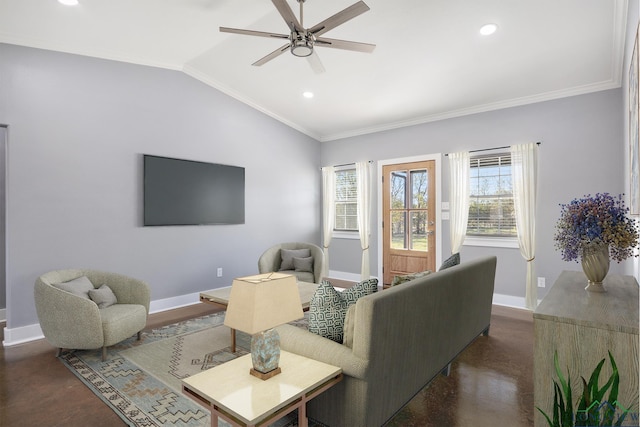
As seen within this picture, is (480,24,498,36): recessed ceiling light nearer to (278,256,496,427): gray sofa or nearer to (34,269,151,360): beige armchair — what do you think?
(278,256,496,427): gray sofa

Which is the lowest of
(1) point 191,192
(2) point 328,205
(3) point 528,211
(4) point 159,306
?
(4) point 159,306

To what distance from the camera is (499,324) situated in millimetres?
3924

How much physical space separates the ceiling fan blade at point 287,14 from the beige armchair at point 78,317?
2748 mm

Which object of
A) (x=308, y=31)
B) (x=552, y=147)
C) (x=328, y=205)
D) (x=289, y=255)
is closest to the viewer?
(x=308, y=31)

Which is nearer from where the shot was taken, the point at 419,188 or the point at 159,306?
the point at 159,306

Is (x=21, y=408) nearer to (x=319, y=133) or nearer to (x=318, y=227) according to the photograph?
(x=318, y=227)

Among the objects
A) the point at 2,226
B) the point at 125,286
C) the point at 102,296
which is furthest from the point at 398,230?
the point at 2,226

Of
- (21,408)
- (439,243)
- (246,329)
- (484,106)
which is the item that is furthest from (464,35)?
(21,408)

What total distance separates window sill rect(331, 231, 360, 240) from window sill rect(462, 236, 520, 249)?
197cm

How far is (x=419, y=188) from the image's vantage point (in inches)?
217

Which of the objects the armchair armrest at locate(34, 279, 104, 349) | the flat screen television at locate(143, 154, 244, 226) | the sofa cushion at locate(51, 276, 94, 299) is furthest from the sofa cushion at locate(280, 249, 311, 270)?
the armchair armrest at locate(34, 279, 104, 349)

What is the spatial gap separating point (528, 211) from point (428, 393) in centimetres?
306

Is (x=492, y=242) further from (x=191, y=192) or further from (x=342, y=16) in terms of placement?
(x=191, y=192)

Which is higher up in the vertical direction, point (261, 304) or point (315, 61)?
point (315, 61)
